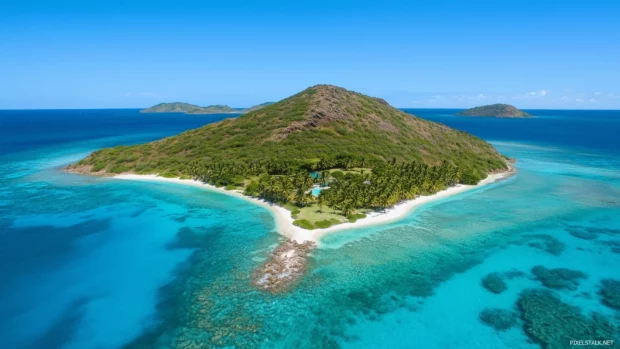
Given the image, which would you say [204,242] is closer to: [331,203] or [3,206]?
[331,203]

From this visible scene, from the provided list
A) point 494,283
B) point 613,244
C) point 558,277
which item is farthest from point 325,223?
point 613,244

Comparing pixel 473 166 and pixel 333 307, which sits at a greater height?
pixel 473 166

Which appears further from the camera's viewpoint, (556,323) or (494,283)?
(494,283)

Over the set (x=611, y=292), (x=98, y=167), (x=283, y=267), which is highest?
(x=98, y=167)

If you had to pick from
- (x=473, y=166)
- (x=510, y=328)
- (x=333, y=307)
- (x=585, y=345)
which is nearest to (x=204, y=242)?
(x=333, y=307)

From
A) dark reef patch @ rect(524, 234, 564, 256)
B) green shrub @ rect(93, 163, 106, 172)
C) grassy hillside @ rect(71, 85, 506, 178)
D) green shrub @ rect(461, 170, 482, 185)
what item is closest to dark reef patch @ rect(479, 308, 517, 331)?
dark reef patch @ rect(524, 234, 564, 256)

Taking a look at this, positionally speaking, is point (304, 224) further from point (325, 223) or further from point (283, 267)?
point (283, 267)

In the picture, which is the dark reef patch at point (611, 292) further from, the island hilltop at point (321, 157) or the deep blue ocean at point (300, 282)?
the island hilltop at point (321, 157)

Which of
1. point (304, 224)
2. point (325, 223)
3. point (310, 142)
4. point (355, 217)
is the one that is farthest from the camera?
point (310, 142)
